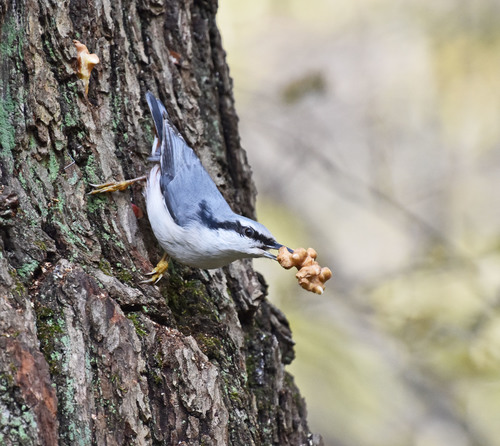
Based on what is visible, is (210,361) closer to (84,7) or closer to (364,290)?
(84,7)

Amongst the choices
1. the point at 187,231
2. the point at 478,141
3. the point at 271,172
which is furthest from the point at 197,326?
the point at 478,141

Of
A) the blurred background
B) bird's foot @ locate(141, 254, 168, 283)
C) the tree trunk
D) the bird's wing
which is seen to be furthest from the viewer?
the blurred background

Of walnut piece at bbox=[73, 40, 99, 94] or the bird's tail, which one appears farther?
the bird's tail

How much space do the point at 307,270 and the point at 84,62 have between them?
1270 mm

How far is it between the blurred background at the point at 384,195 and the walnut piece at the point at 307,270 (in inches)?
131

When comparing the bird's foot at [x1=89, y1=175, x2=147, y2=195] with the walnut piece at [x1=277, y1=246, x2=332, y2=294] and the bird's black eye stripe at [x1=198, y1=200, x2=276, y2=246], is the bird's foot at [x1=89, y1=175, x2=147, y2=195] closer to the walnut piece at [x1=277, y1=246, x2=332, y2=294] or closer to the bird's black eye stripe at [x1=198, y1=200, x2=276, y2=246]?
the bird's black eye stripe at [x1=198, y1=200, x2=276, y2=246]

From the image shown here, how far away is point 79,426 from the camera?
1.94 m

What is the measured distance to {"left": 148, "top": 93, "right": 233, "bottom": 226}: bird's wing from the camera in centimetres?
307

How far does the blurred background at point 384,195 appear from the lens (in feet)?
19.7

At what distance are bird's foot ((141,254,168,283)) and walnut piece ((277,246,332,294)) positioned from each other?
19.3 inches

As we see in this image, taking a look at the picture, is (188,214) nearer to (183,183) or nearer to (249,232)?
(183,183)

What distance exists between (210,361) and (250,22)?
18.1 ft

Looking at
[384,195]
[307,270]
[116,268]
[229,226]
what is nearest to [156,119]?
[229,226]

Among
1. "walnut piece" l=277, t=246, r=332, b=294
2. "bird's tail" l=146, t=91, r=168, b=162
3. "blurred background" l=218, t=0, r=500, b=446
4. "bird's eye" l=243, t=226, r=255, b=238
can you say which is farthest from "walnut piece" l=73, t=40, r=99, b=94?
"blurred background" l=218, t=0, r=500, b=446
